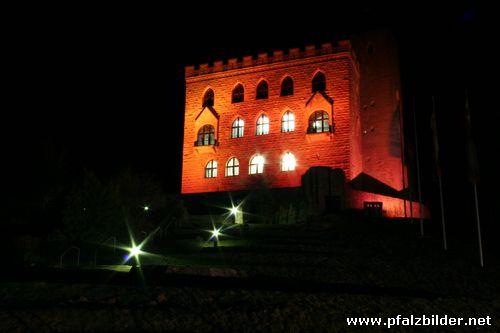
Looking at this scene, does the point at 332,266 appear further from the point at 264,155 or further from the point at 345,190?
the point at 264,155

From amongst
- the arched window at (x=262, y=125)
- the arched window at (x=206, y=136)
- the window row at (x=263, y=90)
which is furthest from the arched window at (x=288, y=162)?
the arched window at (x=206, y=136)

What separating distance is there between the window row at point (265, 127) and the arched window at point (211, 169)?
4.26 ft

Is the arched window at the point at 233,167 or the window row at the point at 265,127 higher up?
the window row at the point at 265,127

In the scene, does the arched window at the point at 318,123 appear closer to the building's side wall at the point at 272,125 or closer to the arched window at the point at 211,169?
the building's side wall at the point at 272,125

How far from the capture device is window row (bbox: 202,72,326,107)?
33.9m

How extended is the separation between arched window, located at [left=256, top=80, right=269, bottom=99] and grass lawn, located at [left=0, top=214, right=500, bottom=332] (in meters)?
18.0

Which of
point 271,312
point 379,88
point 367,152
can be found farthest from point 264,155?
point 271,312

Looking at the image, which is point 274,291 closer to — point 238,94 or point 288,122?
point 288,122

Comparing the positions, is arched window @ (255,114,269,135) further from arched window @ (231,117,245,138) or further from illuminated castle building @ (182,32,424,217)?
arched window @ (231,117,245,138)

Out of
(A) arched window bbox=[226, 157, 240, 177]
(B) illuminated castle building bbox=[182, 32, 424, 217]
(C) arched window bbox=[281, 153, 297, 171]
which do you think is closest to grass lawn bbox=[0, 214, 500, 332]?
(B) illuminated castle building bbox=[182, 32, 424, 217]

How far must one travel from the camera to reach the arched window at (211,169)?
35.0 meters

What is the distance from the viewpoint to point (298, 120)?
110ft

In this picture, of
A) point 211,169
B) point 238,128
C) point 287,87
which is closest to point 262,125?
point 238,128

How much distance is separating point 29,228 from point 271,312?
17.5 metres
